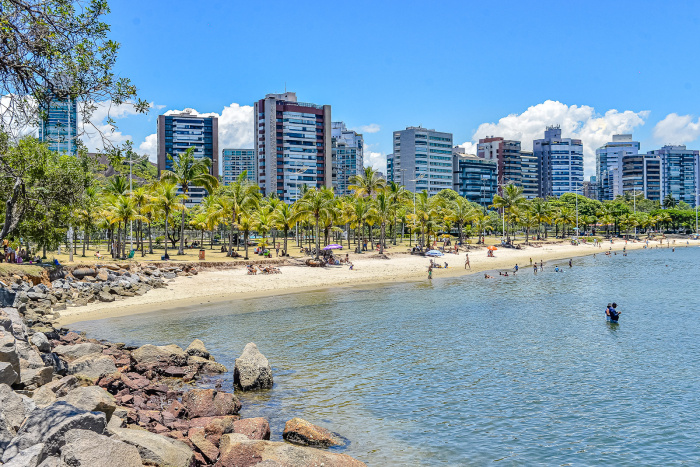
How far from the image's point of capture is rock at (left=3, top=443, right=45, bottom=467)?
304 inches

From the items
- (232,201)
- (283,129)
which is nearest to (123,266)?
(232,201)

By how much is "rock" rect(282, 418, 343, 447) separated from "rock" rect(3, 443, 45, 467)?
555 centimetres

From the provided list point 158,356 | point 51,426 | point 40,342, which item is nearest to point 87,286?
point 158,356

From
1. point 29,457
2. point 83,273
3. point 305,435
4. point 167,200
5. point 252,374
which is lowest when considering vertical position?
point 305,435

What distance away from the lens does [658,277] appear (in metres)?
53.1

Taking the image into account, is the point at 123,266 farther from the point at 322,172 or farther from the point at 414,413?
the point at 322,172

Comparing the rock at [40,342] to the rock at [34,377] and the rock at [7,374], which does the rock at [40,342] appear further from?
the rock at [7,374]

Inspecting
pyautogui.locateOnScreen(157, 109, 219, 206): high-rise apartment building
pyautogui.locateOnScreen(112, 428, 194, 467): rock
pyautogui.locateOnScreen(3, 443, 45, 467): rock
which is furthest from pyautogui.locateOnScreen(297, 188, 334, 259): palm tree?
pyautogui.locateOnScreen(157, 109, 219, 206): high-rise apartment building

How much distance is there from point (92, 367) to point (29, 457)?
7.77 meters

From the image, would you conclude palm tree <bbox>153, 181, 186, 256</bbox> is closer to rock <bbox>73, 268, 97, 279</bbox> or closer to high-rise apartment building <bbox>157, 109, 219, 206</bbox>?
rock <bbox>73, 268, 97, 279</bbox>

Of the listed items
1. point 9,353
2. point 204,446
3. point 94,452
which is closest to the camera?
point 94,452

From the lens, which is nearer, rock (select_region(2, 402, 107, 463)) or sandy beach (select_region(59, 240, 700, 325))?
rock (select_region(2, 402, 107, 463))

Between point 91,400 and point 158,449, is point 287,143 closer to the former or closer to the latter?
point 91,400

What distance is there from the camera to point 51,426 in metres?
8.27
